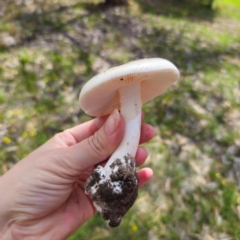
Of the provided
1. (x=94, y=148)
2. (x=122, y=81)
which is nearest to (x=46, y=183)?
(x=94, y=148)

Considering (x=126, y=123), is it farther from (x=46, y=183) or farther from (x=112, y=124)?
(x=46, y=183)

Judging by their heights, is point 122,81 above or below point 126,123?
above

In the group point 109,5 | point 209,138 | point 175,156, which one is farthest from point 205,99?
point 109,5

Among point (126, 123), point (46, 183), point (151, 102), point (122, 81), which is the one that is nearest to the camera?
point (122, 81)

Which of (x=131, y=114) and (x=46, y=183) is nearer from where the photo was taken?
(x=46, y=183)

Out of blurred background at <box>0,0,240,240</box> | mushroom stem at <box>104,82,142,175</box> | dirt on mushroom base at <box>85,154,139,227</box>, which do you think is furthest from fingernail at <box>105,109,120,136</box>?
blurred background at <box>0,0,240,240</box>

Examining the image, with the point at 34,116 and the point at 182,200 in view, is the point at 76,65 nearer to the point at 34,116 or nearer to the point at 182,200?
the point at 34,116

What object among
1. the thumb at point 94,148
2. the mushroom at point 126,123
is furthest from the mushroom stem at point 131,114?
the thumb at point 94,148
